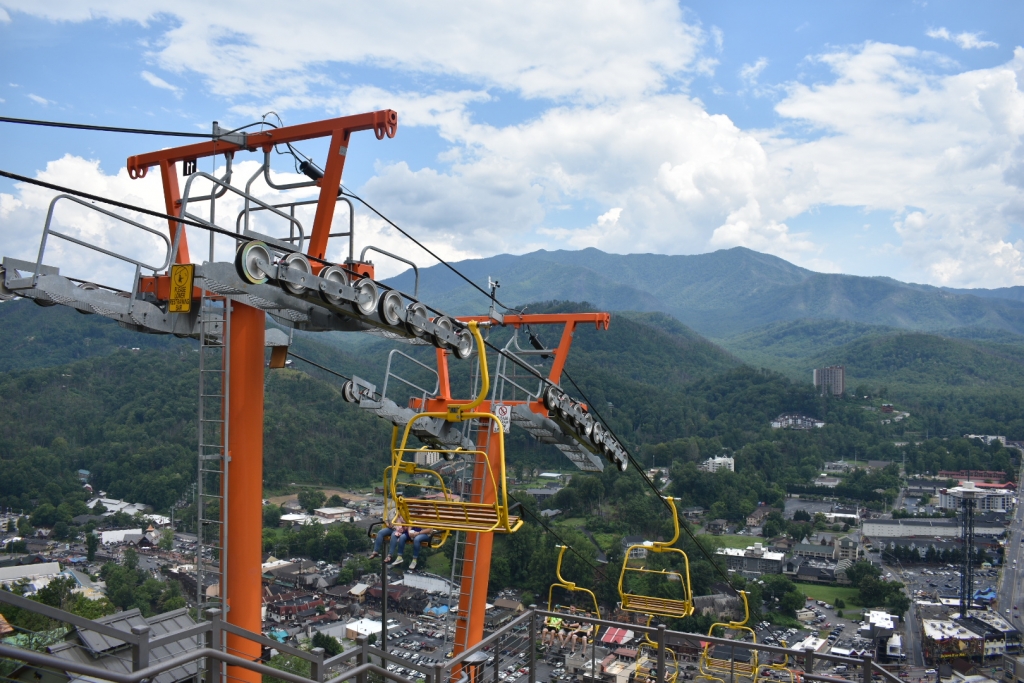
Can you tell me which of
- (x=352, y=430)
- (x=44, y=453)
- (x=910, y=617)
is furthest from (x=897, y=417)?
(x=44, y=453)

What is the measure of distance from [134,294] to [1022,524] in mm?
87380

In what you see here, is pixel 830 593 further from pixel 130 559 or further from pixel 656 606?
pixel 656 606

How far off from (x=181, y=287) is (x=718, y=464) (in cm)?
8624

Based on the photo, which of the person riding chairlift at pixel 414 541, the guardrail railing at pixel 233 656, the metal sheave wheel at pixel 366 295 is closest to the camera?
the guardrail railing at pixel 233 656

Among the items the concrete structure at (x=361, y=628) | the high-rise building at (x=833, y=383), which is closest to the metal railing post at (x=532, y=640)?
the concrete structure at (x=361, y=628)

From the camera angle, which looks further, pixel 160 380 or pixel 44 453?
pixel 160 380

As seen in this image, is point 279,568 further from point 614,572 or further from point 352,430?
point 352,430

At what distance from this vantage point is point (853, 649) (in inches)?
1521

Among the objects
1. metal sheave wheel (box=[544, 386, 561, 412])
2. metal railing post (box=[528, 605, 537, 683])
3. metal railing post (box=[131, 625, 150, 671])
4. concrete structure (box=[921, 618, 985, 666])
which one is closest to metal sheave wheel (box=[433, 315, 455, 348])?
metal railing post (box=[528, 605, 537, 683])

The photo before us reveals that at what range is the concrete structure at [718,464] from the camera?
83.8m

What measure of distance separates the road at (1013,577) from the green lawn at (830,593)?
9625mm

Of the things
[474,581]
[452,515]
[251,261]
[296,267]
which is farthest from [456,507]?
[474,581]

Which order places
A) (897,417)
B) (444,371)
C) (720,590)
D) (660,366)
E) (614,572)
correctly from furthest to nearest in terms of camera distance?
(660,366), (897,417), (720,590), (614,572), (444,371)

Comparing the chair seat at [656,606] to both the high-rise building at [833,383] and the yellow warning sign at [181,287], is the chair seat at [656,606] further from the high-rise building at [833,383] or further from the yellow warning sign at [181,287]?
the high-rise building at [833,383]
